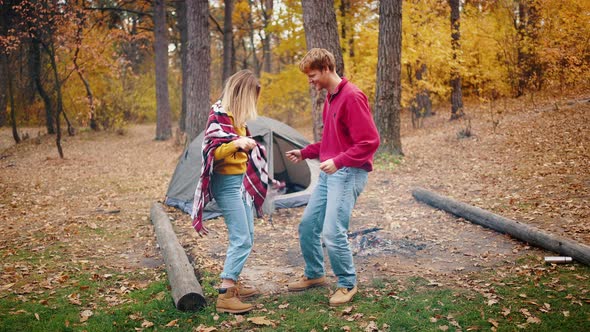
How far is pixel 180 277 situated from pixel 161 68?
15.2 metres

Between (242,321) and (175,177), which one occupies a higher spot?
(175,177)

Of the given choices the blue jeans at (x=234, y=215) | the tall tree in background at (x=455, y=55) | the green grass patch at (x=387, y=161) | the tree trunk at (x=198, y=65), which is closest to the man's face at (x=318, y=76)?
the blue jeans at (x=234, y=215)

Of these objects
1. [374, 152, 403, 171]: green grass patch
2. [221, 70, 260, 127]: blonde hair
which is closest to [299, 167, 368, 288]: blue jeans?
[221, 70, 260, 127]: blonde hair

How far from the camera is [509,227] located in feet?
18.5

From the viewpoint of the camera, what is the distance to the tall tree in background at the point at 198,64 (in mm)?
12101

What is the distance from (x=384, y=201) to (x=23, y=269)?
17.3 ft

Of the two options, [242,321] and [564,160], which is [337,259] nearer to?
[242,321]

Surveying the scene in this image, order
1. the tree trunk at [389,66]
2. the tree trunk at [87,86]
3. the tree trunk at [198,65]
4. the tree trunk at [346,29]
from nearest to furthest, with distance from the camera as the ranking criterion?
the tree trunk at [389,66] → the tree trunk at [198,65] → the tree trunk at [87,86] → the tree trunk at [346,29]

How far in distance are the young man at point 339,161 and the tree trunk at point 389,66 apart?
22.0ft

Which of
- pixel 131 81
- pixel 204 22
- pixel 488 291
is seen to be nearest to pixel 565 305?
pixel 488 291

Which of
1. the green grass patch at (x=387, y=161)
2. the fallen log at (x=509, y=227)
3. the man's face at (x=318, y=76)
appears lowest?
the fallen log at (x=509, y=227)

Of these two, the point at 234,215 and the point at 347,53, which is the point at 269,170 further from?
the point at 347,53

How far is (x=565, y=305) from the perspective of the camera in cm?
378

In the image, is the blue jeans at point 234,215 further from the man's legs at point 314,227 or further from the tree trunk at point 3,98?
the tree trunk at point 3,98
